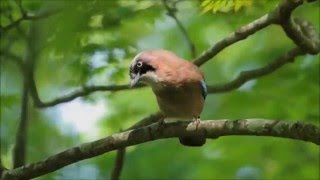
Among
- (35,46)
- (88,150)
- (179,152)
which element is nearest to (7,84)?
(35,46)

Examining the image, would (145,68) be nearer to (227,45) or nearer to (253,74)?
(227,45)

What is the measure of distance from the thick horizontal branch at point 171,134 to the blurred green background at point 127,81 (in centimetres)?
97

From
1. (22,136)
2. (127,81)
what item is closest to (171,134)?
(22,136)

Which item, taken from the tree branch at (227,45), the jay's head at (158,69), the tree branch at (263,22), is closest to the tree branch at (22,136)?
the tree branch at (227,45)

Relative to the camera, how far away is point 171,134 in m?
2.78

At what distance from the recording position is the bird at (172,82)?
2955 millimetres

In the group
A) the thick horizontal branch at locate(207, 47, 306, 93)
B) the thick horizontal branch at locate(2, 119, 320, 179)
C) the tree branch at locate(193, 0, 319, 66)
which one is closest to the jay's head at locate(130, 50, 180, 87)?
the thick horizontal branch at locate(2, 119, 320, 179)

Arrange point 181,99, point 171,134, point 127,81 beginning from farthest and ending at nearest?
point 127,81 < point 181,99 < point 171,134

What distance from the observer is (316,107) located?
4.38 metres

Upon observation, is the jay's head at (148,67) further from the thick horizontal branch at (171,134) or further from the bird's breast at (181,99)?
the thick horizontal branch at (171,134)

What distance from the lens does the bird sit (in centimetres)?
296

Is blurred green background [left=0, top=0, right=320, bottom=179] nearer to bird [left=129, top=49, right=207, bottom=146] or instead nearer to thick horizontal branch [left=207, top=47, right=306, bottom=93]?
thick horizontal branch [left=207, top=47, right=306, bottom=93]

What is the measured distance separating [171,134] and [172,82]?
0.96 feet

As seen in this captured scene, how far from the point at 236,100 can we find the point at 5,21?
1.55 meters
